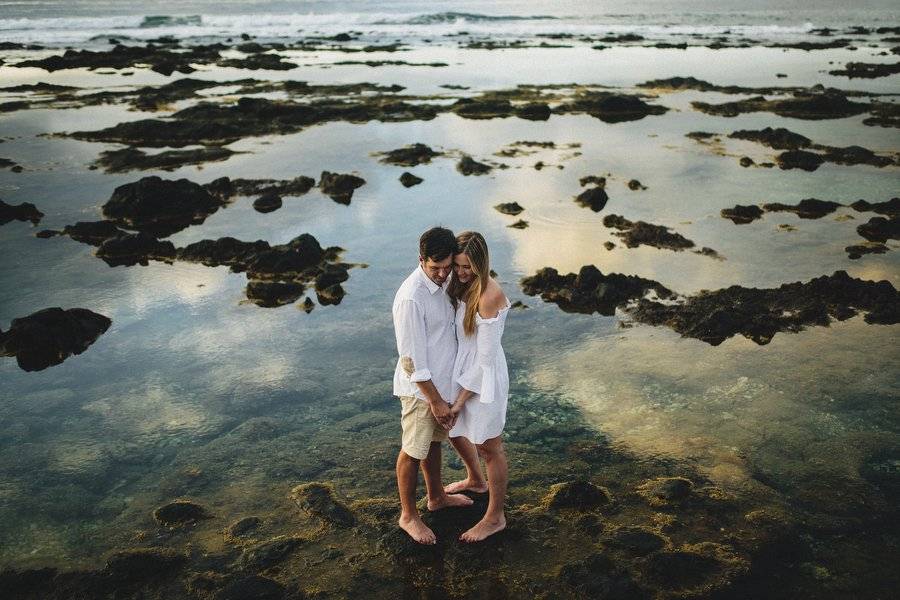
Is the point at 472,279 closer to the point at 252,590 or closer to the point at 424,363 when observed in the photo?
the point at 424,363

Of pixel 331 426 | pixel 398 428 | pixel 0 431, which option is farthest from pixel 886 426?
pixel 0 431

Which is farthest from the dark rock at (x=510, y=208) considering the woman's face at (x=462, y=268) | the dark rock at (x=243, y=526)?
the dark rock at (x=243, y=526)

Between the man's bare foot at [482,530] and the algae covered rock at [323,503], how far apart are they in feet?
3.10

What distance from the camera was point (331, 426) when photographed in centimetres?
675

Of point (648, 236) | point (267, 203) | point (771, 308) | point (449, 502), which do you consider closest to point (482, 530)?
point (449, 502)

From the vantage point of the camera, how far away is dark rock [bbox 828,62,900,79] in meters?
31.0

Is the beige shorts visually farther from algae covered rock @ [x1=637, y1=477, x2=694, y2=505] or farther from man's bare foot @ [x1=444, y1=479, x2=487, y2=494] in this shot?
algae covered rock @ [x1=637, y1=477, x2=694, y2=505]

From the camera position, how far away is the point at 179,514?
547 centimetres

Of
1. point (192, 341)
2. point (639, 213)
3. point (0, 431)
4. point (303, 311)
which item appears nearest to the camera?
point (0, 431)

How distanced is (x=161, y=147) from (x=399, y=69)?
21031 millimetres

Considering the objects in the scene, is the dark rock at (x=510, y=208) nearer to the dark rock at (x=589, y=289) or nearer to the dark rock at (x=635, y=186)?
the dark rock at (x=635, y=186)

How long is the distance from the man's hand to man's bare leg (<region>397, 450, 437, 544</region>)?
0.43m

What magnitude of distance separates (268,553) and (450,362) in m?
2.00

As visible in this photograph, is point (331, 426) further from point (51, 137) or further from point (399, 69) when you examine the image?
point (399, 69)
